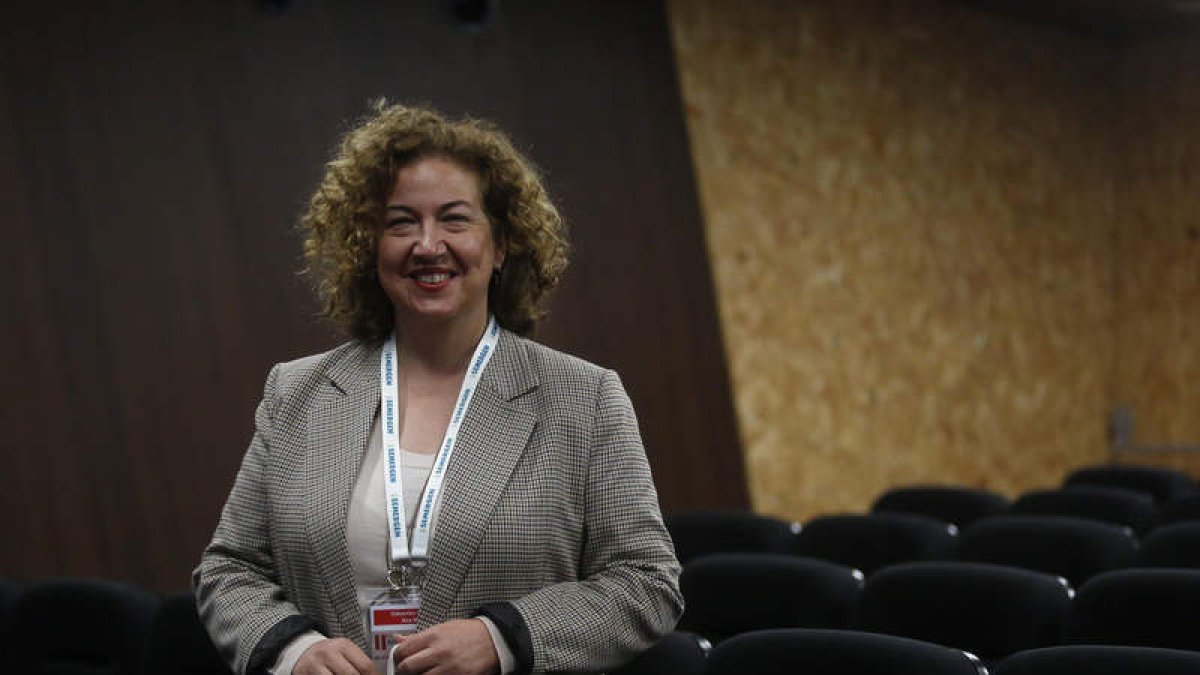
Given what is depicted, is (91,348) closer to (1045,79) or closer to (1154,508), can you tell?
(1154,508)

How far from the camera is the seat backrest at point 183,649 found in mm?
3988

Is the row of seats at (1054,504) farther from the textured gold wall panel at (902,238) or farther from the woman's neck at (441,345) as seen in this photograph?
the woman's neck at (441,345)

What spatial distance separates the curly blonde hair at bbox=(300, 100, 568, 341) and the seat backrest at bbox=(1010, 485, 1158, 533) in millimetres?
4286

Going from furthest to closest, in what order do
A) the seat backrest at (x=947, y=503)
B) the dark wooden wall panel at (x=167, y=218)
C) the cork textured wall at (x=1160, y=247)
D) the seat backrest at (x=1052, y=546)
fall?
1. the cork textured wall at (x=1160, y=247)
2. the seat backrest at (x=947, y=503)
3. the dark wooden wall panel at (x=167, y=218)
4. the seat backrest at (x=1052, y=546)

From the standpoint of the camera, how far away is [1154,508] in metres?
6.35

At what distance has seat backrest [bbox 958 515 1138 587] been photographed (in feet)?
16.6

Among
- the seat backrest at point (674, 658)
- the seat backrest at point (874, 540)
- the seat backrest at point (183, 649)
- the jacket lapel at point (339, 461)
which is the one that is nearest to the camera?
the jacket lapel at point (339, 461)

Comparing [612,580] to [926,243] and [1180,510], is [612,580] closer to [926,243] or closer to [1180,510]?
[1180,510]

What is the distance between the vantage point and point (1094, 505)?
6422 millimetres

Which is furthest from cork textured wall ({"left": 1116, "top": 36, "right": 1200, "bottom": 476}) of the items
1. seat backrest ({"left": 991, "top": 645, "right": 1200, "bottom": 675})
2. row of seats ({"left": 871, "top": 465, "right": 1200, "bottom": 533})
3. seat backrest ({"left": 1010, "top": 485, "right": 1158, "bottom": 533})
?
seat backrest ({"left": 991, "top": 645, "right": 1200, "bottom": 675})

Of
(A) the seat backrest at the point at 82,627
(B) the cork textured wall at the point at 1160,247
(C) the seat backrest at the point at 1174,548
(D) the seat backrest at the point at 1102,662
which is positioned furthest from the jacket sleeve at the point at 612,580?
(B) the cork textured wall at the point at 1160,247

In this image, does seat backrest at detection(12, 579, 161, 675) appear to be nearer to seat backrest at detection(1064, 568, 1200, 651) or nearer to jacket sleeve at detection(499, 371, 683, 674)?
jacket sleeve at detection(499, 371, 683, 674)

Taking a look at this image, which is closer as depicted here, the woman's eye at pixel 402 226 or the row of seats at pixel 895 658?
the woman's eye at pixel 402 226

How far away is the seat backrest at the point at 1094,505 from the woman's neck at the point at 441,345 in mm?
4376
